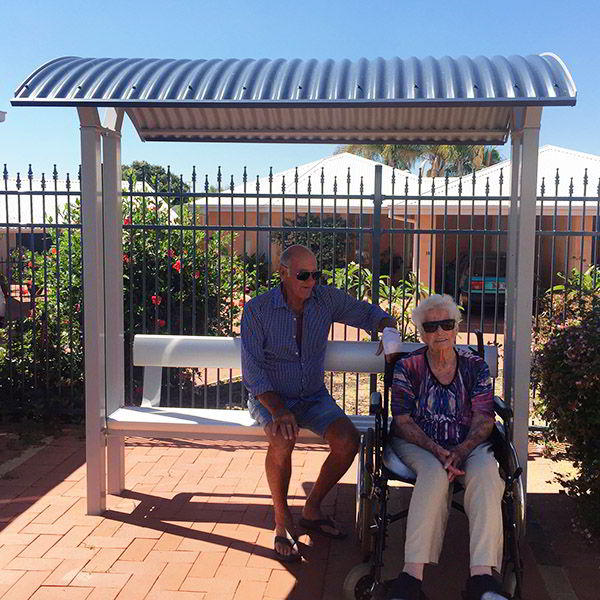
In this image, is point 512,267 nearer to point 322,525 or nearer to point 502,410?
point 502,410

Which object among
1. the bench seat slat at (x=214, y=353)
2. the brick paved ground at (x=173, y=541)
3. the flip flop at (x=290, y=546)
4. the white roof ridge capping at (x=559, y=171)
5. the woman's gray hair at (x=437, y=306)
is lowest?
the brick paved ground at (x=173, y=541)

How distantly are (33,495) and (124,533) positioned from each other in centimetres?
94

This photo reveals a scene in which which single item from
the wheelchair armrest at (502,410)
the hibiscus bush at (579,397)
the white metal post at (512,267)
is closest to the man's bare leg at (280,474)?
the wheelchair armrest at (502,410)

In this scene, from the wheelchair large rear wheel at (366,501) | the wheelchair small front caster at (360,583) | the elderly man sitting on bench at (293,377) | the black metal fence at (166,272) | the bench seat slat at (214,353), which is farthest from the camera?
the black metal fence at (166,272)

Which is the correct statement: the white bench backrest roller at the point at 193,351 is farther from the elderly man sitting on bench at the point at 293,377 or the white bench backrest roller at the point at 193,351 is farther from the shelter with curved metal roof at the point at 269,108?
the elderly man sitting on bench at the point at 293,377

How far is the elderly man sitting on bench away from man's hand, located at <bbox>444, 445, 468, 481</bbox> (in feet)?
2.15

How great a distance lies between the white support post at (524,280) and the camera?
3879 millimetres

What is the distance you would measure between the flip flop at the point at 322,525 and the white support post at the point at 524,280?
3.39ft

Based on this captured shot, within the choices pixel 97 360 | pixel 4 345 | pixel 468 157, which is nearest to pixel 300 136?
pixel 97 360

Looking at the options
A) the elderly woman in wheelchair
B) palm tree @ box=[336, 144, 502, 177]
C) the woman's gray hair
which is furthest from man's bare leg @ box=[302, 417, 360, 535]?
palm tree @ box=[336, 144, 502, 177]

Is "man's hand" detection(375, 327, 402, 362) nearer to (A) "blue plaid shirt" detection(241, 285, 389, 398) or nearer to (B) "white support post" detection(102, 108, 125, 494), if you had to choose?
(A) "blue plaid shirt" detection(241, 285, 389, 398)

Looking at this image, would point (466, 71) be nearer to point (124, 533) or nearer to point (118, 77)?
point (118, 77)

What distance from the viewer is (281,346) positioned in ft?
13.1

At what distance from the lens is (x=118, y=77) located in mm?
3863
